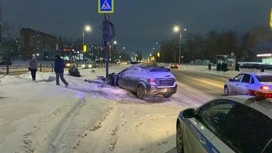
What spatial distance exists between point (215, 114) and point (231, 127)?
3.06ft

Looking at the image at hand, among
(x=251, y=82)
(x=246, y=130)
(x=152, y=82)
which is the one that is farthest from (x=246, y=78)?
(x=246, y=130)

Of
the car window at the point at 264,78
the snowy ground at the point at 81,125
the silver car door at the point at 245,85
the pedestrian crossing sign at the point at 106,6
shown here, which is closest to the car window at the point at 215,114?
the snowy ground at the point at 81,125

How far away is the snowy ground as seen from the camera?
739 cm

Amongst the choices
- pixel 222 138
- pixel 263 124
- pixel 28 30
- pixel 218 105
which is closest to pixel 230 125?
pixel 222 138

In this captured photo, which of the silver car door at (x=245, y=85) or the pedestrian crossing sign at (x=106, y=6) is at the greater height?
the pedestrian crossing sign at (x=106, y=6)

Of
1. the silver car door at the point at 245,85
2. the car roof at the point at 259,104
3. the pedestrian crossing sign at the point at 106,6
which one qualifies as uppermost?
the pedestrian crossing sign at the point at 106,6

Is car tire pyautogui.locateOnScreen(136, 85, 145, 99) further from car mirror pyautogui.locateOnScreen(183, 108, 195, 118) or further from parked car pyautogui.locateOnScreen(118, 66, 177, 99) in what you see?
car mirror pyautogui.locateOnScreen(183, 108, 195, 118)

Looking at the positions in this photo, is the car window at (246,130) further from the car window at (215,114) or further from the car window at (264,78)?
the car window at (264,78)

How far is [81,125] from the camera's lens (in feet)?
30.3

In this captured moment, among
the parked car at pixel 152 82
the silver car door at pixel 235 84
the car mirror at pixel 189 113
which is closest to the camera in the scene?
the car mirror at pixel 189 113

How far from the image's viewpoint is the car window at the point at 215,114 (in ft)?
15.6

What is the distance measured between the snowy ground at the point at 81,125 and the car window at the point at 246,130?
318cm

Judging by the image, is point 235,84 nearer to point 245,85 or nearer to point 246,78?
point 246,78

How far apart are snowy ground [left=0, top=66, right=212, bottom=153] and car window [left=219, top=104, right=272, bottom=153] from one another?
318 cm
